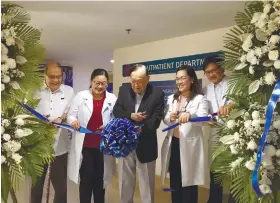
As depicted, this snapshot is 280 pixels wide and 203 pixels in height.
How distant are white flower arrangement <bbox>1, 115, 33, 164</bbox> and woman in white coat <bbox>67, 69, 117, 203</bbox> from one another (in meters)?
0.87

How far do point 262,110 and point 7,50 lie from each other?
1.45 metres

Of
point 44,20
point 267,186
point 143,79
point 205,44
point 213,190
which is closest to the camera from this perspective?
point 267,186

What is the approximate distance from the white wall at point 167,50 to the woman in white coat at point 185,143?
166 cm

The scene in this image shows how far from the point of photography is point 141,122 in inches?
113

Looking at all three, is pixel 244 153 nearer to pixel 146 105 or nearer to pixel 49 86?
pixel 146 105

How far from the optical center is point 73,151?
2.97 metres

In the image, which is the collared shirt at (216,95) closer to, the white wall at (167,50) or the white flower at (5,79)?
the white wall at (167,50)

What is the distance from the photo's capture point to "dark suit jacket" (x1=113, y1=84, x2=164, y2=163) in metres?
2.86

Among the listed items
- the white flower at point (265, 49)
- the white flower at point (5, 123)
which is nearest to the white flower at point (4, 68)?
the white flower at point (5, 123)

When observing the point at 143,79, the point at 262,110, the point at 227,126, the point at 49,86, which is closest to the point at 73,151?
the point at 49,86

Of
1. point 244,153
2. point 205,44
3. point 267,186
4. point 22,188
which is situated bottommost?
point 22,188

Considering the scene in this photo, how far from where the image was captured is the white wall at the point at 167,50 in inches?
175

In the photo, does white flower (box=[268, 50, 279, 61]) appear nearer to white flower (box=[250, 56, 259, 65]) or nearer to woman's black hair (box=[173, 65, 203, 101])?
white flower (box=[250, 56, 259, 65])

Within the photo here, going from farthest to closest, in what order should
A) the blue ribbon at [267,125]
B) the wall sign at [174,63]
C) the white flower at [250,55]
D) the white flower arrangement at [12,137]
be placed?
→ 1. the wall sign at [174,63]
2. the white flower arrangement at [12,137]
3. the white flower at [250,55]
4. the blue ribbon at [267,125]
